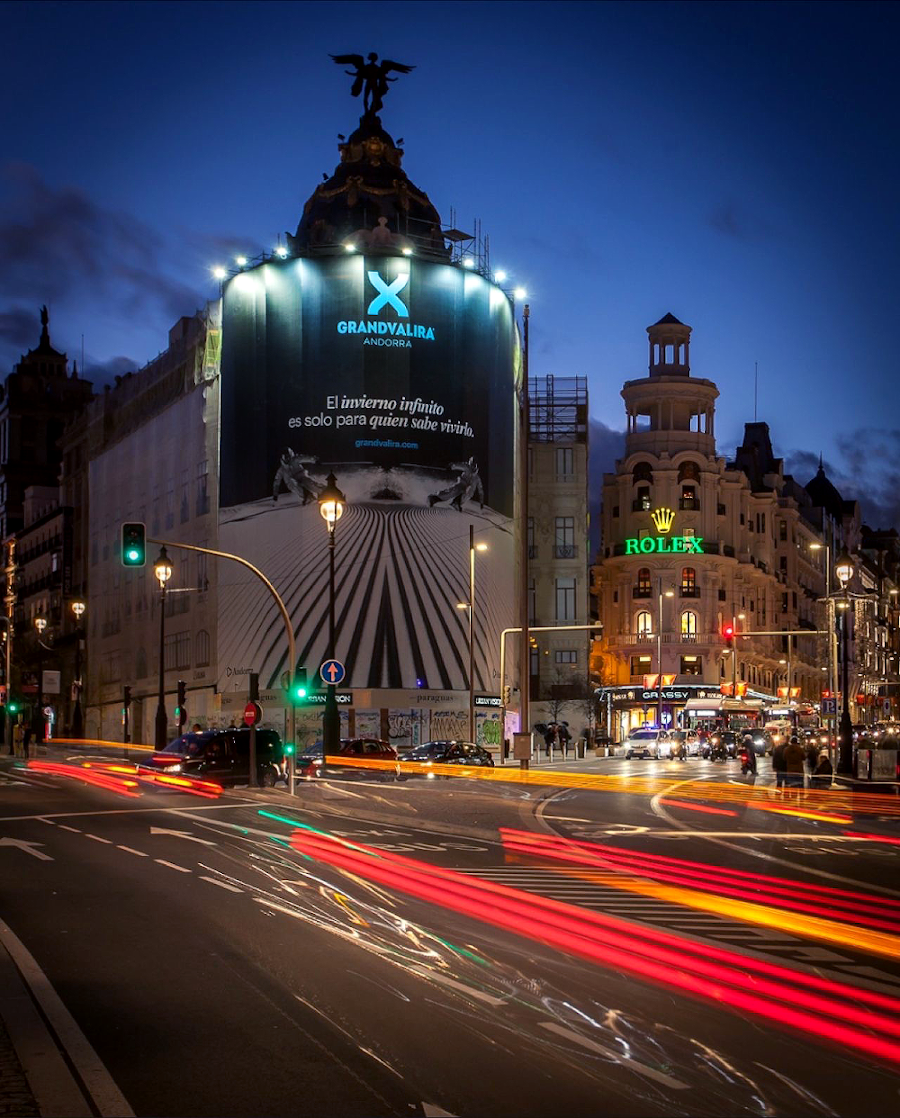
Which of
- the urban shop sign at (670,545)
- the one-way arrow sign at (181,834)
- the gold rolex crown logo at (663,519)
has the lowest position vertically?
the one-way arrow sign at (181,834)

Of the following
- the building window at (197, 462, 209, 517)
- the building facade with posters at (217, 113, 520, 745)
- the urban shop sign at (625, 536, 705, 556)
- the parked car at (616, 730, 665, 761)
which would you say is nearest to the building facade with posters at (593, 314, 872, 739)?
the urban shop sign at (625, 536, 705, 556)

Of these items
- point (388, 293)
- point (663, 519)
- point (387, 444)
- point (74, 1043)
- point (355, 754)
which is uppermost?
point (388, 293)

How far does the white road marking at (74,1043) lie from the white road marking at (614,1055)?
2894 mm

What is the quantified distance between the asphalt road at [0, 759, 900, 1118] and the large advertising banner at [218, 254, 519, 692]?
2106 inches

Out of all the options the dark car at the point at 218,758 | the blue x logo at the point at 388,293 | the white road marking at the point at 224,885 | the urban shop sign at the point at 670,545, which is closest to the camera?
the white road marking at the point at 224,885

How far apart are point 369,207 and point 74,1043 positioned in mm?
84449

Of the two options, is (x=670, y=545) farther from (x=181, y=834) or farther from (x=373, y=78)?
(x=181, y=834)

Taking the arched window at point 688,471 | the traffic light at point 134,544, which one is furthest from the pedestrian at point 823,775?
the arched window at point 688,471

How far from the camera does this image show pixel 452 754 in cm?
5566

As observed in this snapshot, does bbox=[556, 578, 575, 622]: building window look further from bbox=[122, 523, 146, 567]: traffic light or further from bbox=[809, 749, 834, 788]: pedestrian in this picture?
bbox=[122, 523, 146, 567]: traffic light

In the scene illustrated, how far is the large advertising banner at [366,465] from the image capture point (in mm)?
79312

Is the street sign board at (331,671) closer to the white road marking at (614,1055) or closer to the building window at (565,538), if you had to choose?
the white road marking at (614,1055)

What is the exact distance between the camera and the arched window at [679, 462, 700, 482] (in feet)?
357

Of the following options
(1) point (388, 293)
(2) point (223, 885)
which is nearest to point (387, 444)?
(1) point (388, 293)
